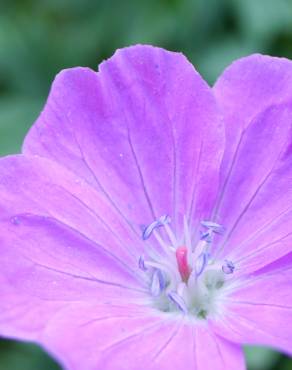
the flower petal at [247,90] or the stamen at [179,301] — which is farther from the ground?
the flower petal at [247,90]

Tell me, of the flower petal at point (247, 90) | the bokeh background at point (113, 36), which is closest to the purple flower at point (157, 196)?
the flower petal at point (247, 90)

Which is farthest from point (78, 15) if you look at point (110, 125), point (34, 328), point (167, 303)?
point (34, 328)

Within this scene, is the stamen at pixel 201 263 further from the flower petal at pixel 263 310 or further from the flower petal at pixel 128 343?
the flower petal at pixel 128 343

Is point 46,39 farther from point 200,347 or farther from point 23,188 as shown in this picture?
point 200,347

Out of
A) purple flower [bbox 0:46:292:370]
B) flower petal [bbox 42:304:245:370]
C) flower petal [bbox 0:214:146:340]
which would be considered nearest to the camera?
flower petal [bbox 42:304:245:370]

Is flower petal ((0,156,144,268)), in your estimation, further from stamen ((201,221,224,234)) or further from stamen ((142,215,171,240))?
stamen ((201,221,224,234))

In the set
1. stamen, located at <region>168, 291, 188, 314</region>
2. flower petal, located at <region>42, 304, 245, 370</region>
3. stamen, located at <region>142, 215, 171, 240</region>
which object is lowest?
flower petal, located at <region>42, 304, 245, 370</region>

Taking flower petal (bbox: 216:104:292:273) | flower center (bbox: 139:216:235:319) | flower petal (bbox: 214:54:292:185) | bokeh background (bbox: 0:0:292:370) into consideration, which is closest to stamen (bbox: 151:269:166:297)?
flower center (bbox: 139:216:235:319)
